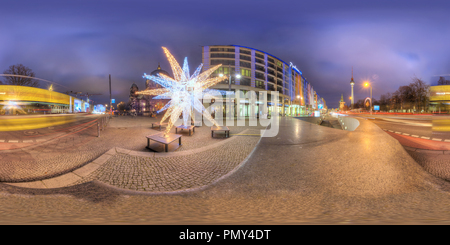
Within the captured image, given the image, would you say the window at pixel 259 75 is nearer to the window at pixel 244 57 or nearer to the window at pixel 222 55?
the window at pixel 244 57

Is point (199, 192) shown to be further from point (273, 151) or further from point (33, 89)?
point (33, 89)

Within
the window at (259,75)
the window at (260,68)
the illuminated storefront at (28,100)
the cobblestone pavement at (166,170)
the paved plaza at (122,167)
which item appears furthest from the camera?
the window at (260,68)

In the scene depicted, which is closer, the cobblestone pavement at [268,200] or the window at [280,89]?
the cobblestone pavement at [268,200]

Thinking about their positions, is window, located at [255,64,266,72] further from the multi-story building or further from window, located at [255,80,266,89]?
window, located at [255,80,266,89]

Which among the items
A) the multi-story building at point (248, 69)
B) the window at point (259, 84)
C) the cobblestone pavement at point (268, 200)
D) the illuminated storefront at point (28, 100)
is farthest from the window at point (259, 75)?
the illuminated storefront at point (28, 100)

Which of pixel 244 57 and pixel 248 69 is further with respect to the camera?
pixel 248 69

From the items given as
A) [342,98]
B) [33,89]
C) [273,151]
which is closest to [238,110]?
[273,151]

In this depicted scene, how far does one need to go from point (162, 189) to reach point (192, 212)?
1.10m

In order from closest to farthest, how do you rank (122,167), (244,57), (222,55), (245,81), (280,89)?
1. (122,167)
2. (222,55)
3. (245,81)
4. (244,57)
5. (280,89)

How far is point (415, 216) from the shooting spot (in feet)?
7.77

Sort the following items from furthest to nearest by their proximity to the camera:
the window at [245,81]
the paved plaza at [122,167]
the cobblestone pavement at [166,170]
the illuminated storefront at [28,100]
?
1. the window at [245,81]
2. the illuminated storefront at [28,100]
3. the paved plaza at [122,167]
4. the cobblestone pavement at [166,170]

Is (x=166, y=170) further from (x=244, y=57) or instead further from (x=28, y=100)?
(x=28, y=100)

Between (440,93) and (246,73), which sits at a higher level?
(246,73)

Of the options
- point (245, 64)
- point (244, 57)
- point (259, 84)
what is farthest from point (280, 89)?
point (244, 57)
